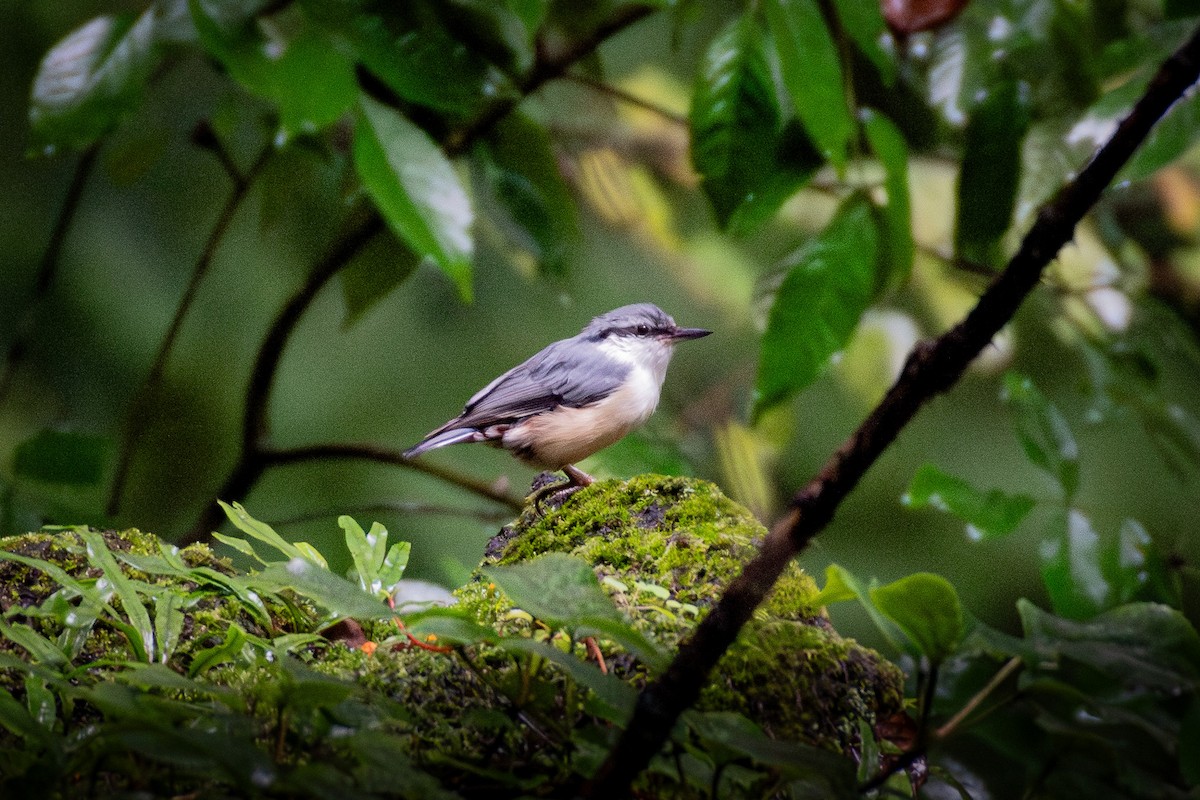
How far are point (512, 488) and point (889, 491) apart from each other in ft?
3.15

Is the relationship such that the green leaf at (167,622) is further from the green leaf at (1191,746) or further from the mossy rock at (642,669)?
the green leaf at (1191,746)

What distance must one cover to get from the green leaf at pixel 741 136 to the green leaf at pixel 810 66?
123mm

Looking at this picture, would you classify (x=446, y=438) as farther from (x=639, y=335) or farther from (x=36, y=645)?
(x=36, y=645)

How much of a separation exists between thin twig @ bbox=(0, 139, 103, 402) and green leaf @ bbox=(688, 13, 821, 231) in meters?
1.46

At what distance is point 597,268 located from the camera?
2.36 metres

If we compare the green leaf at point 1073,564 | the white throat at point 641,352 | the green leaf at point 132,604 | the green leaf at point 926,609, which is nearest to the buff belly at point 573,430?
the white throat at point 641,352

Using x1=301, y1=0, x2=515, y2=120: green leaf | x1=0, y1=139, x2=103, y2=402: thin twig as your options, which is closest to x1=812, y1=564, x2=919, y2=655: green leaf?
x1=301, y1=0, x2=515, y2=120: green leaf

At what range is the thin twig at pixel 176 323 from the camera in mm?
2168

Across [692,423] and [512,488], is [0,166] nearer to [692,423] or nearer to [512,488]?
[512,488]

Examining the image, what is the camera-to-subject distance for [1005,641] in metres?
0.68

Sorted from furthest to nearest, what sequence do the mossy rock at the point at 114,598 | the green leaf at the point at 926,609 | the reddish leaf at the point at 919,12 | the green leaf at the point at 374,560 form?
the reddish leaf at the point at 919,12 < the green leaf at the point at 374,560 < the mossy rock at the point at 114,598 < the green leaf at the point at 926,609

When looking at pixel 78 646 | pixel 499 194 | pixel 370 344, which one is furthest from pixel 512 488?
pixel 78 646

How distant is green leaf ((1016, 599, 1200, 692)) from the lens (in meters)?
0.66

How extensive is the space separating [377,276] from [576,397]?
56 cm
